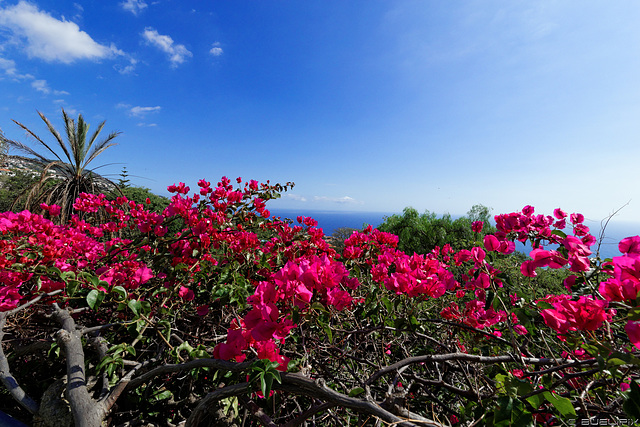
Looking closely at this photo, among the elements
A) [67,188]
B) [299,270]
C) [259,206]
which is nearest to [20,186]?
[67,188]

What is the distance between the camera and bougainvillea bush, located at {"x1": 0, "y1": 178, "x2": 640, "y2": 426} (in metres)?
0.67

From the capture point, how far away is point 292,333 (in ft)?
4.58

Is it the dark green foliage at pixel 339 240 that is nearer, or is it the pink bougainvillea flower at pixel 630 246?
the pink bougainvillea flower at pixel 630 246

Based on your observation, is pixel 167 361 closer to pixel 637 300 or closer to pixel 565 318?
pixel 565 318

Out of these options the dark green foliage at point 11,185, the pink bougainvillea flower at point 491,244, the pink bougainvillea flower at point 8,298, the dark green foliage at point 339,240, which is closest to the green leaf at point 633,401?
the pink bougainvillea flower at point 491,244

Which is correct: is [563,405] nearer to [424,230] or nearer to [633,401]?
Result: [633,401]

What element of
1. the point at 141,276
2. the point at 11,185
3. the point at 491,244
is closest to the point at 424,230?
the point at 491,244

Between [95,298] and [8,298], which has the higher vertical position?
[95,298]

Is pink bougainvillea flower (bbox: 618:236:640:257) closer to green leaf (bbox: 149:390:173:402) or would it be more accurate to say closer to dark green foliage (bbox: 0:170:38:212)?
green leaf (bbox: 149:390:173:402)

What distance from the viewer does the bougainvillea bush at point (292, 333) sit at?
665 millimetres

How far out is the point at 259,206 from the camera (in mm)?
2273

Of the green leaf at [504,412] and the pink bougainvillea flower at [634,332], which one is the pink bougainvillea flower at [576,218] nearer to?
the pink bougainvillea flower at [634,332]

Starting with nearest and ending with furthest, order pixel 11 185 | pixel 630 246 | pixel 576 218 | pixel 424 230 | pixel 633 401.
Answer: pixel 633 401 → pixel 630 246 → pixel 576 218 → pixel 424 230 → pixel 11 185

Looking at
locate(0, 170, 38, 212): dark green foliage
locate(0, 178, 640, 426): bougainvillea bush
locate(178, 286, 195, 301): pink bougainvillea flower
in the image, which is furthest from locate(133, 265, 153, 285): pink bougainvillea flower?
locate(0, 170, 38, 212): dark green foliage
